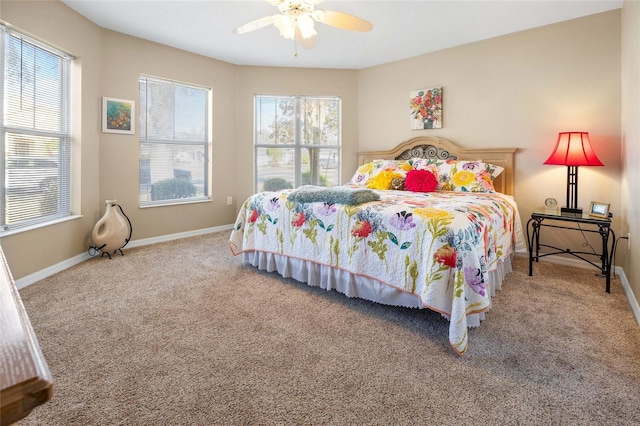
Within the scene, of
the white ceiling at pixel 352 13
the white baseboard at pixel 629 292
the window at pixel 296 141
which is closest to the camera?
the white baseboard at pixel 629 292

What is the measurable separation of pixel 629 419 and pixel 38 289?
147 inches

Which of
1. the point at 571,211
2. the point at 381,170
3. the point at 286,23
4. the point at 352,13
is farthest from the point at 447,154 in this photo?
the point at 286,23

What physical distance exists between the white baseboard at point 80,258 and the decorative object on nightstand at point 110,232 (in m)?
→ 0.20

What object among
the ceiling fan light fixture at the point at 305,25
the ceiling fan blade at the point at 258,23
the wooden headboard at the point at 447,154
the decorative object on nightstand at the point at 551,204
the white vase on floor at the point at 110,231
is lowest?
the white vase on floor at the point at 110,231

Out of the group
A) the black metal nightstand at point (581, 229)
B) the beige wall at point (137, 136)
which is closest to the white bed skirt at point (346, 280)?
the black metal nightstand at point (581, 229)

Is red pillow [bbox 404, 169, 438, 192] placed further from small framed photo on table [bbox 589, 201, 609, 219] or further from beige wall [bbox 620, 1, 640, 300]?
beige wall [bbox 620, 1, 640, 300]

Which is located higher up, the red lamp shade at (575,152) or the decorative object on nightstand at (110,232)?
the red lamp shade at (575,152)

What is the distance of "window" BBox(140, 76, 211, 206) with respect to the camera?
4359mm

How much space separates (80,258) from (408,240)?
3.37m

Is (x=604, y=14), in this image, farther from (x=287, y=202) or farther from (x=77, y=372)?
(x=77, y=372)

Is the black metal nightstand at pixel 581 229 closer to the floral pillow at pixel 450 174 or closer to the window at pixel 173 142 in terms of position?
the floral pillow at pixel 450 174

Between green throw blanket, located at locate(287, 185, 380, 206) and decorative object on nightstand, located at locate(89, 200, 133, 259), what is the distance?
6.85 ft

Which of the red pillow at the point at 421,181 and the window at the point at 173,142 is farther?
the window at the point at 173,142

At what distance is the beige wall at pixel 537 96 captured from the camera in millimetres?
3258
